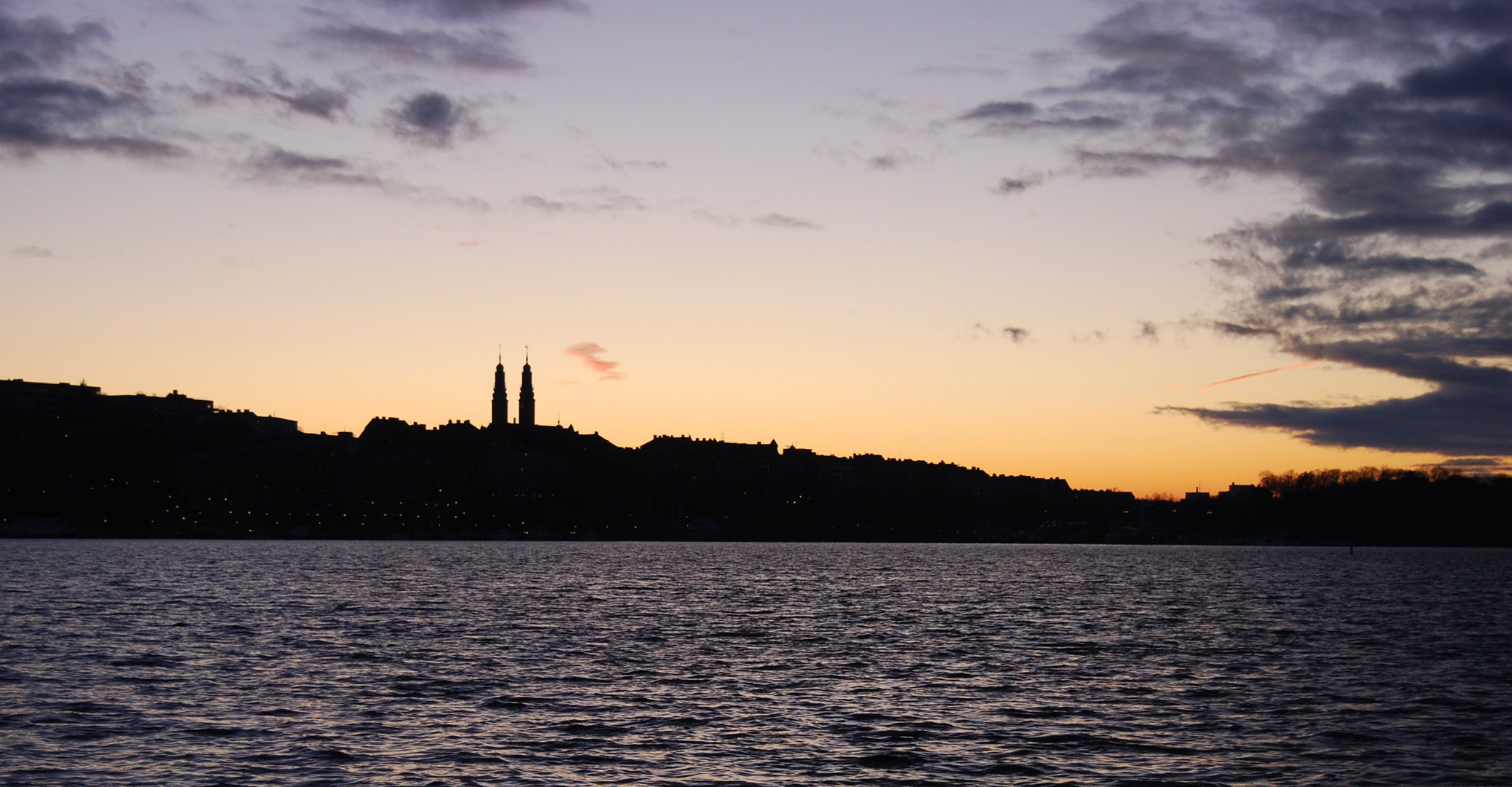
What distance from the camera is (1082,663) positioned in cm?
5241

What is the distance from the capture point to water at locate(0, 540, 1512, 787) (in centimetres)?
3014

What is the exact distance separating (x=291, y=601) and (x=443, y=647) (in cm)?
3160

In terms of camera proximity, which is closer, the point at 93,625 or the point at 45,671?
the point at 45,671

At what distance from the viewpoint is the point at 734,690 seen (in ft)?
140

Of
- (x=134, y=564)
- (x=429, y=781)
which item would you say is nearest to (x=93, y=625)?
(x=429, y=781)

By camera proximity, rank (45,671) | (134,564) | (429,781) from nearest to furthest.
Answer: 1. (429,781)
2. (45,671)
3. (134,564)

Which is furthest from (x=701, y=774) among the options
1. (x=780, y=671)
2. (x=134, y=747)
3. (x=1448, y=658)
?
(x=1448, y=658)

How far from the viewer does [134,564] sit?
439ft

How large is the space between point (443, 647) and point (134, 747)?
24.3 metres

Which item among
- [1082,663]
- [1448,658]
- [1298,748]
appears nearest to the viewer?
[1298,748]

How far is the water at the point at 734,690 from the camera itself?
30.1 metres

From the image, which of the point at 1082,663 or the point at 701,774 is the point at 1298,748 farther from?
the point at 1082,663

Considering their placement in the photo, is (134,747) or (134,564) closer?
(134,747)

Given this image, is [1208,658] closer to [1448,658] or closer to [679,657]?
[1448,658]
